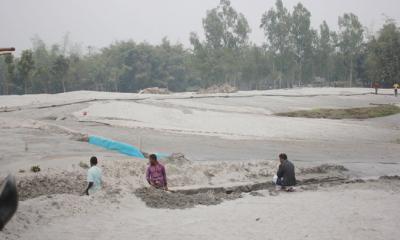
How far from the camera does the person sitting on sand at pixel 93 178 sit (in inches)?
423

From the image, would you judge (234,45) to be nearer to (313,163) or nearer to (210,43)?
(210,43)

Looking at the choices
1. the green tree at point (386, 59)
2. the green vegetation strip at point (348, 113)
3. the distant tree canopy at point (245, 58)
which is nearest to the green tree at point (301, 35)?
the distant tree canopy at point (245, 58)

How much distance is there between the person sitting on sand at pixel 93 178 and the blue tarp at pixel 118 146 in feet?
15.8

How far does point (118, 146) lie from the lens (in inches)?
644

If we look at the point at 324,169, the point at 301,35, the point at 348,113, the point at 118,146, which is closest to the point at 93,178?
the point at 118,146

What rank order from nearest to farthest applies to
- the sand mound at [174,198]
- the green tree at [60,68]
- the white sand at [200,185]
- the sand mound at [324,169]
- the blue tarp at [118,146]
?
the white sand at [200,185]
the sand mound at [174,198]
the sand mound at [324,169]
the blue tarp at [118,146]
the green tree at [60,68]

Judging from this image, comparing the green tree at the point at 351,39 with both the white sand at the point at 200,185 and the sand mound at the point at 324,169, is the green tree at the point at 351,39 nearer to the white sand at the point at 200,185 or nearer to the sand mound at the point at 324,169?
the white sand at the point at 200,185

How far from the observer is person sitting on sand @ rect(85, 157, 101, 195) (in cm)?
1074

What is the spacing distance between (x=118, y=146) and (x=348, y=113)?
69.4 feet

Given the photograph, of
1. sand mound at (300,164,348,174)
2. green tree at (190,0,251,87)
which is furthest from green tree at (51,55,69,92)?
sand mound at (300,164,348,174)

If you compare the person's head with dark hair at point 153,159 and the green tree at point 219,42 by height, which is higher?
the green tree at point 219,42

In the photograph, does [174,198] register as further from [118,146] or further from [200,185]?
[118,146]

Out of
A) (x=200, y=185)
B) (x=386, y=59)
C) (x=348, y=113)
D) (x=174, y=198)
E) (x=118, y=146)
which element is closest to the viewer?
(x=174, y=198)

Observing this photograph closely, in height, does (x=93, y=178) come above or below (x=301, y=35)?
below
